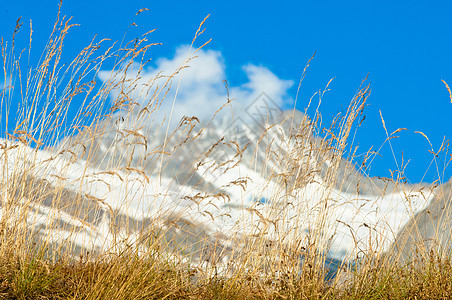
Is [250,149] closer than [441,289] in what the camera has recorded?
No

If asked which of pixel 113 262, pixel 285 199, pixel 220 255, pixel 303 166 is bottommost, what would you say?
pixel 113 262

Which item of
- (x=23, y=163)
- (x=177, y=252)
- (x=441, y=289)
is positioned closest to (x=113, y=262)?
(x=177, y=252)

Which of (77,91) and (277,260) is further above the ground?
(77,91)

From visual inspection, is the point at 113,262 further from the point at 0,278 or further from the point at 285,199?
the point at 285,199

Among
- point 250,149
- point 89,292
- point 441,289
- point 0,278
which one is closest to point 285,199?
point 441,289

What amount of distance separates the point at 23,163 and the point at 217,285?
1.28 meters

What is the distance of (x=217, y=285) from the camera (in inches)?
83.4

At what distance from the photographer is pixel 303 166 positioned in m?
2.42

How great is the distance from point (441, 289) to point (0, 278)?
227 cm

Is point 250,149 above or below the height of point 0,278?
above

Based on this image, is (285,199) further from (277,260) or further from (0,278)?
(0,278)

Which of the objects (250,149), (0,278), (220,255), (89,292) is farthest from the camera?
(250,149)

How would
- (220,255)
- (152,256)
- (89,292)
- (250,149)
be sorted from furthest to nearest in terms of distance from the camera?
(250,149) < (220,255) < (152,256) < (89,292)

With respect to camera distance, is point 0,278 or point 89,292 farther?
point 0,278
